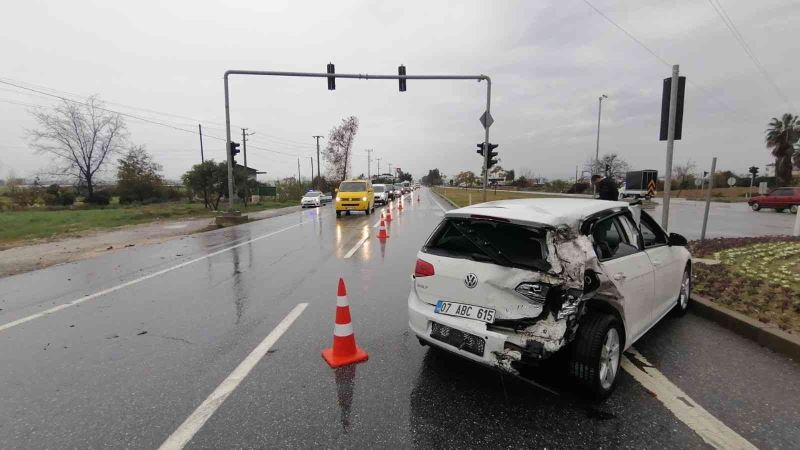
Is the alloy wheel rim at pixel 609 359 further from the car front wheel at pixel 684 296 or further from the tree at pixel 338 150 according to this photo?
the tree at pixel 338 150

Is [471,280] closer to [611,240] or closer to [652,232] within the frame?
[611,240]

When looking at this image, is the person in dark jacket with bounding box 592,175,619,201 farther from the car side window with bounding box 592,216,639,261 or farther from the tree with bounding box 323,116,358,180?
the tree with bounding box 323,116,358,180

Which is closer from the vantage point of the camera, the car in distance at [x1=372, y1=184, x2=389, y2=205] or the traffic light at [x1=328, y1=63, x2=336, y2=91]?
the traffic light at [x1=328, y1=63, x2=336, y2=91]

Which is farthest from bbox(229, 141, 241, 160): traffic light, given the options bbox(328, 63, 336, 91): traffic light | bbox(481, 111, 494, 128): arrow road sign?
bbox(481, 111, 494, 128): arrow road sign

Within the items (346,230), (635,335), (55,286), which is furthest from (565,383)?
(346,230)

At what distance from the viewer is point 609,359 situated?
126 inches

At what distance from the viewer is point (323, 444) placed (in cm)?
261

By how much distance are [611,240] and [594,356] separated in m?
1.18

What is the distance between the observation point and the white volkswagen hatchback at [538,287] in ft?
9.66

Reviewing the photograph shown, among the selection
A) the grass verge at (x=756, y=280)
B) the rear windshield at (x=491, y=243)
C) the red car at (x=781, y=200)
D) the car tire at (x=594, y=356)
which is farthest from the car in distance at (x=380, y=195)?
the car tire at (x=594, y=356)

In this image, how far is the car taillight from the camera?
360 centimetres

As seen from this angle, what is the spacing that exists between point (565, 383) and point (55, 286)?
27.6 feet

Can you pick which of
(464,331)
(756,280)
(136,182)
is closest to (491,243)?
(464,331)

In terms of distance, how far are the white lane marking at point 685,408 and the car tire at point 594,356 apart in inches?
17.3
